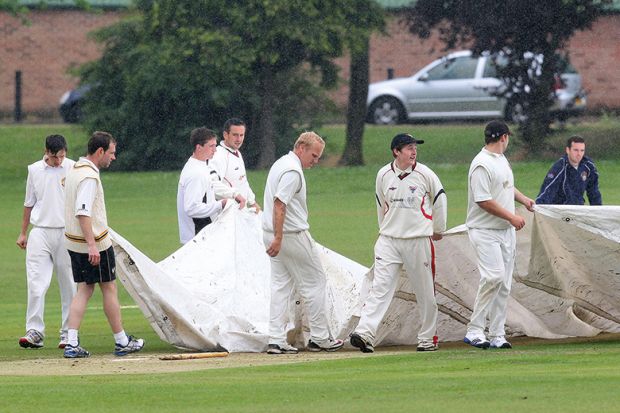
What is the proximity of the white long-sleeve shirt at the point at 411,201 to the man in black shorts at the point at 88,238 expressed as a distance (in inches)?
88.8

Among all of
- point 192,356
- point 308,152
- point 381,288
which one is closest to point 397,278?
point 381,288

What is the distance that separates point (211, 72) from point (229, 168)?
69.4 feet

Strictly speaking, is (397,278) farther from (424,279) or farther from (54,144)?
Answer: (54,144)

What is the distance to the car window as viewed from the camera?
38906 mm

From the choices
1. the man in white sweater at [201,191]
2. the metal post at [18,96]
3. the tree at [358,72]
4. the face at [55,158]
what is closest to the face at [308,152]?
the man in white sweater at [201,191]

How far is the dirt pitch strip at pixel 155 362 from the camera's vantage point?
11258 millimetres

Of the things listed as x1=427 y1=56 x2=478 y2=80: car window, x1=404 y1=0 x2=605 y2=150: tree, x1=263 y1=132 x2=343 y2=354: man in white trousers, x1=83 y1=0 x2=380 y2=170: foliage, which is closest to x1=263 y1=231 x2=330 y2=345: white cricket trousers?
x1=263 y1=132 x2=343 y2=354: man in white trousers

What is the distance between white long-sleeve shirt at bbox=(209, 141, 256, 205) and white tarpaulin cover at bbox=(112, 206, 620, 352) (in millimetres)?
669

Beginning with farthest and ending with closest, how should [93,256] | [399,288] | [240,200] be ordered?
[240,200]
[399,288]
[93,256]

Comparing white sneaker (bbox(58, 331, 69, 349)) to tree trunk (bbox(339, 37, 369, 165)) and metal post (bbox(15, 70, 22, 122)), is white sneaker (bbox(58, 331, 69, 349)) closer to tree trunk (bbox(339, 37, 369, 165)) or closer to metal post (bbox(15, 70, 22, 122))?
tree trunk (bbox(339, 37, 369, 165))

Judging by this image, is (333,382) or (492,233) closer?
(333,382)

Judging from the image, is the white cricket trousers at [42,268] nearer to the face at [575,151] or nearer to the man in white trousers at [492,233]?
the man in white trousers at [492,233]

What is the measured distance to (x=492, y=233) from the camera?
483 inches

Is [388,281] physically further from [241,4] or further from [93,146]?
[241,4]
